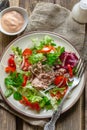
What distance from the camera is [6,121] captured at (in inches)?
61.6

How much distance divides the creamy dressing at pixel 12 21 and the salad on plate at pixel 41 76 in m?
0.08

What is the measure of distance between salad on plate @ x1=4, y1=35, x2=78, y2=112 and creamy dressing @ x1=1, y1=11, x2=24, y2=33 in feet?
0.26

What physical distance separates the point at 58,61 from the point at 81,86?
0.37 ft

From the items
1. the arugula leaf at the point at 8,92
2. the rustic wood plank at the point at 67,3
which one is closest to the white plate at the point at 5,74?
the arugula leaf at the point at 8,92

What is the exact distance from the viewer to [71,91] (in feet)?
5.12

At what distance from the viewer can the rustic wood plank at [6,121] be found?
156 centimetres

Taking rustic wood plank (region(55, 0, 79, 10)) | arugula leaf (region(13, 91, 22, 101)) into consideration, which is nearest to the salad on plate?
arugula leaf (region(13, 91, 22, 101))

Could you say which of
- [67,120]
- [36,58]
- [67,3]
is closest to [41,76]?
[36,58]

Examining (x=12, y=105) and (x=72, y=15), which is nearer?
(x=12, y=105)

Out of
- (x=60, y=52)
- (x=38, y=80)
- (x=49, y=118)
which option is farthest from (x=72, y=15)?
(x=49, y=118)

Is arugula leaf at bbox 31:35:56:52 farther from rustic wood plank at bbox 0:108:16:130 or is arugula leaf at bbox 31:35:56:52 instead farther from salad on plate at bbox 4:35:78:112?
rustic wood plank at bbox 0:108:16:130

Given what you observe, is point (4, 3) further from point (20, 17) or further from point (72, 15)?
point (72, 15)

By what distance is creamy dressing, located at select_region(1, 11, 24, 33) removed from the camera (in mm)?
1603

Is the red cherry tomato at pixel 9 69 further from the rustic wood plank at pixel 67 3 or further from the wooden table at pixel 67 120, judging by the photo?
the rustic wood plank at pixel 67 3
